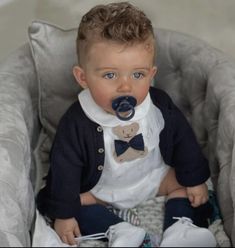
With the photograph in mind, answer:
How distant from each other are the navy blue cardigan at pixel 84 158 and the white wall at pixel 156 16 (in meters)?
0.50

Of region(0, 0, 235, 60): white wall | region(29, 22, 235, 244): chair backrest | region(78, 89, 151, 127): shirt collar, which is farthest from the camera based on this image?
region(0, 0, 235, 60): white wall

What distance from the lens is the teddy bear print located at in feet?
4.42

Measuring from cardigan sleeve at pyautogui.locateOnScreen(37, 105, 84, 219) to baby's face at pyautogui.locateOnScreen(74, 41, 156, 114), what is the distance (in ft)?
0.38

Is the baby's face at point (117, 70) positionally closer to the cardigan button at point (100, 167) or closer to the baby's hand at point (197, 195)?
the cardigan button at point (100, 167)

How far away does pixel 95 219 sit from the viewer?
1353 mm

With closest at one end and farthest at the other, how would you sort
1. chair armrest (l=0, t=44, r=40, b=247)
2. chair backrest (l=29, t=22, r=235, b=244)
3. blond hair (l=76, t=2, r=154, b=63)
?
chair armrest (l=0, t=44, r=40, b=247)
blond hair (l=76, t=2, r=154, b=63)
chair backrest (l=29, t=22, r=235, b=244)

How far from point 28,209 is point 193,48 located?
59 cm

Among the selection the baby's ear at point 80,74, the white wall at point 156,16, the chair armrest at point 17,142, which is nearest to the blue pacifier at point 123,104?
the baby's ear at point 80,74

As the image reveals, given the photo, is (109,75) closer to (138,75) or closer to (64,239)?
(138,75)

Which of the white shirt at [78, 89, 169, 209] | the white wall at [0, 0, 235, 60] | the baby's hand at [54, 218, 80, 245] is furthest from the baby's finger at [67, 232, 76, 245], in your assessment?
the white wall at [0, 0, 235, 60]

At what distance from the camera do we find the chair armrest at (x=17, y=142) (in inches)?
44.6

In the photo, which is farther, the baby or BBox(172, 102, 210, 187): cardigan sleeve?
BBox(172, 102, 210, 187): cardigan sleeve

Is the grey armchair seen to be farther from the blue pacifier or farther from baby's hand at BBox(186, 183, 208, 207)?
the blue pacifier

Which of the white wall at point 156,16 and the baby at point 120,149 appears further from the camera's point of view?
the white wall at point 156,16
